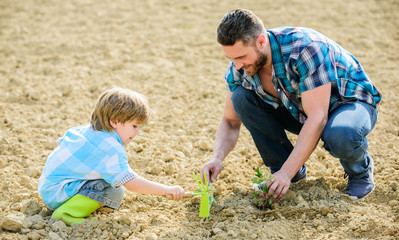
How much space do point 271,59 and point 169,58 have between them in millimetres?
2856

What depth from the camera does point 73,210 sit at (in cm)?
279

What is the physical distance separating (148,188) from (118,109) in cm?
55

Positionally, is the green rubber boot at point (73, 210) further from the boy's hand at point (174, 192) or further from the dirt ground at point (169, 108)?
Result: the boy's hand at point (174, 192)

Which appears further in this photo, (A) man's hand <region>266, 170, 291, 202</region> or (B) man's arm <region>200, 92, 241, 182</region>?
(B) man's arm <region>200, 92, 241, 182</region>

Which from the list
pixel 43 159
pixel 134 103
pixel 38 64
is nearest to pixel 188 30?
pixel 38 64

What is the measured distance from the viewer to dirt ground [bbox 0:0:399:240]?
2777 mm

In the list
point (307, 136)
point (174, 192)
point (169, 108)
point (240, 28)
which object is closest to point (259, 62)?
point (240, 28)

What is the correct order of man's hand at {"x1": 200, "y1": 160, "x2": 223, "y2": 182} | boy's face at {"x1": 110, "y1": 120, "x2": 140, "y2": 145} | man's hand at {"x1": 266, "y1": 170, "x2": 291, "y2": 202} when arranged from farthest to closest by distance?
man's hand at {"x1": 200, "y1": 160, "x2": 223, "y2": 182} → boy's face at {"x1": 110, "y1": 120, "x2": 140, "y2": 145} → man's hand at {"x1": 266, "y1": 170, "x2": 291, "y2": 202}

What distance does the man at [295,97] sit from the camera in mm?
2734

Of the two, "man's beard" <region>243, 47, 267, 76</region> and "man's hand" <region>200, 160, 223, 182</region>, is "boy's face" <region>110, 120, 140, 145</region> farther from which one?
"man's beard" <region>243, 47, 267, 76</region>

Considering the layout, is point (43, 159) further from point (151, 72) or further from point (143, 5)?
point (143, 5)

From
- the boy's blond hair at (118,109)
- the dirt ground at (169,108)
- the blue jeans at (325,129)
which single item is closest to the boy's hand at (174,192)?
the dirt ground at (169,108)

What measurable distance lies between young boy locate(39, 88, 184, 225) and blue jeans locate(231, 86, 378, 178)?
79 centimetres

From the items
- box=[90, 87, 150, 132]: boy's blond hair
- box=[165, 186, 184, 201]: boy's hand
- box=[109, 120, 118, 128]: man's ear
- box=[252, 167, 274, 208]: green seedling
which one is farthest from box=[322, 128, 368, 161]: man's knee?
box=[109, 120, 118, 128]: man's ear
